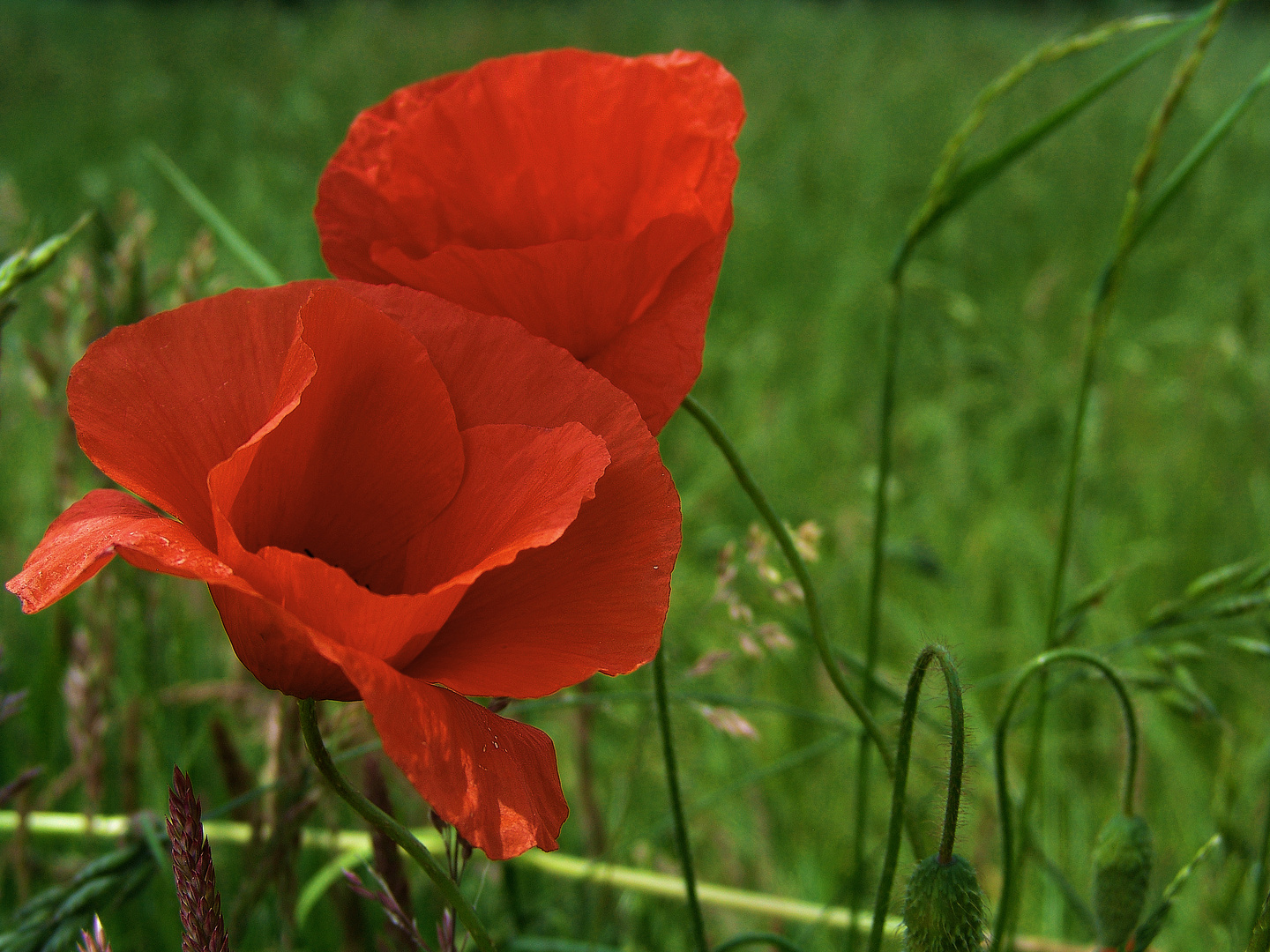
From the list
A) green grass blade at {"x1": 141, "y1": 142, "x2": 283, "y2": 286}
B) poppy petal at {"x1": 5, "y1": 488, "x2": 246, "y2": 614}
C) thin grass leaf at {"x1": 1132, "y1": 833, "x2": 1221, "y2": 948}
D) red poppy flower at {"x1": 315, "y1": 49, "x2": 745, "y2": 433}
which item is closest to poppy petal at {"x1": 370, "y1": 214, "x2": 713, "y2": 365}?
red poppy flower at {"x1": 315, "y1": 49, "x2": 745, "y2": 433}

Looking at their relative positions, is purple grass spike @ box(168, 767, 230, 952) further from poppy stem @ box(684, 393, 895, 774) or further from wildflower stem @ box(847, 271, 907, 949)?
wildflower stem @ box(847, 271, 907, 949)

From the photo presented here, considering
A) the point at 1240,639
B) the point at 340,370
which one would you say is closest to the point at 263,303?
the point at 340,370

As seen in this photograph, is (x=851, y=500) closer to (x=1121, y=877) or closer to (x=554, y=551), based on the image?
(x=1121, y=877)

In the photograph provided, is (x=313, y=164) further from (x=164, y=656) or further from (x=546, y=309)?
(x=546, y=309)

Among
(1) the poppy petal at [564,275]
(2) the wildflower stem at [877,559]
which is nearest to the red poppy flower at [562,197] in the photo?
(1) the poppy petal at [564,275]

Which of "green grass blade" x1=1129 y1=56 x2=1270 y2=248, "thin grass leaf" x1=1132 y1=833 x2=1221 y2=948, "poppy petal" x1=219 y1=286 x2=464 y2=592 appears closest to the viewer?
"poppy petal" x1=219 y1=286 x2=464 y2=592

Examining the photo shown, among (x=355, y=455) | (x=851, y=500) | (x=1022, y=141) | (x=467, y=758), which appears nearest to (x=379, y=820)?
(x=467, y=758)
